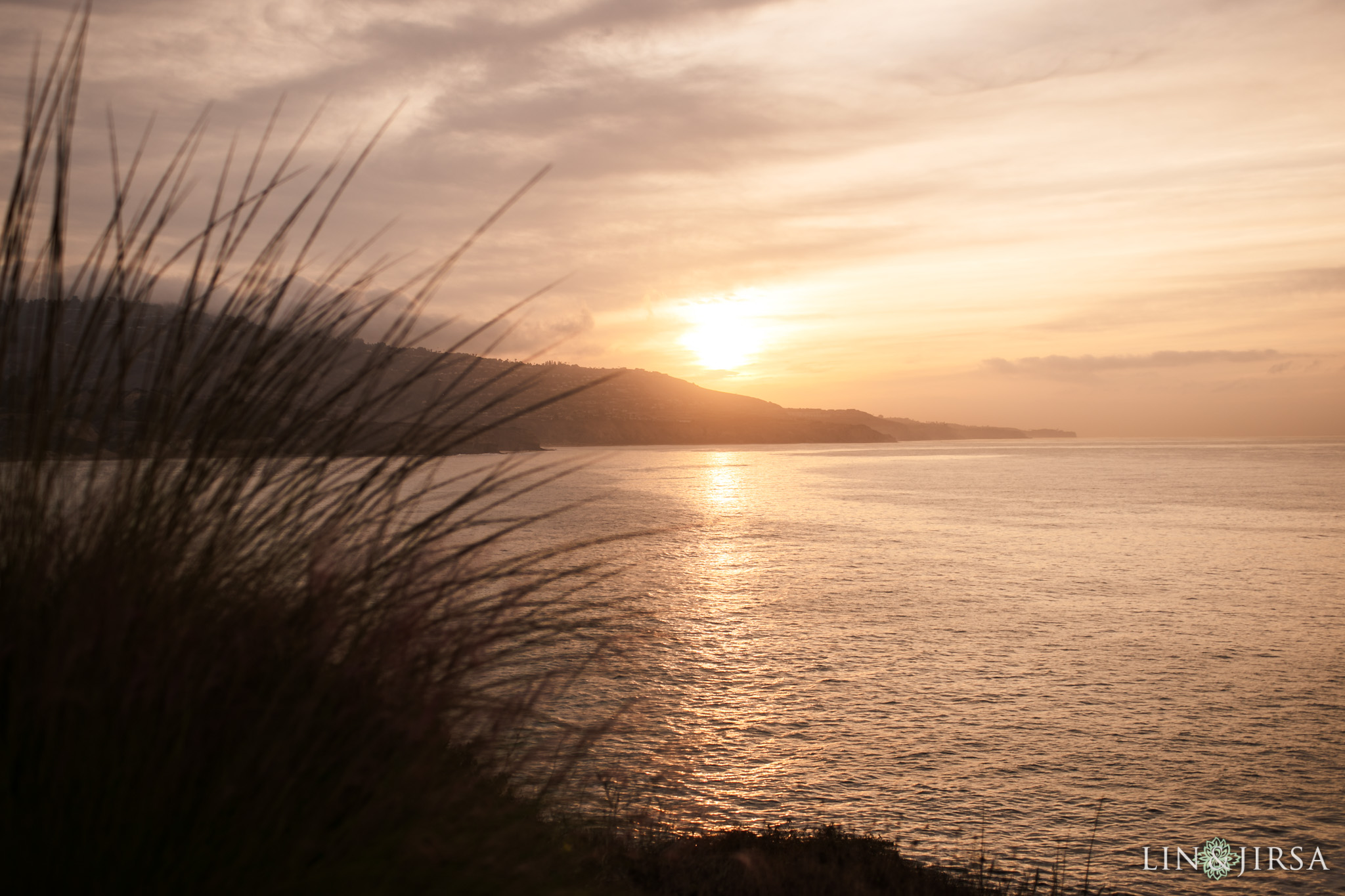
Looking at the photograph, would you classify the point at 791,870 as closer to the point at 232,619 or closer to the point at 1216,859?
the point at 1216,859

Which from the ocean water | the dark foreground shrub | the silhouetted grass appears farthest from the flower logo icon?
the silhouetted grass

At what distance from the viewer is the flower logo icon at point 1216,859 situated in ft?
31.9

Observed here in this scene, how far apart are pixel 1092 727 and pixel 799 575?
586 inches

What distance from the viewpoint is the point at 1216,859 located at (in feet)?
32.2

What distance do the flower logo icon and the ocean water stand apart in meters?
0.13

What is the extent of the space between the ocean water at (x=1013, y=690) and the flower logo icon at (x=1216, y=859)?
0.43 feet

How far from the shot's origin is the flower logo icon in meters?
9.73

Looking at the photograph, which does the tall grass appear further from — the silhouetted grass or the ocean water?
the ocean water

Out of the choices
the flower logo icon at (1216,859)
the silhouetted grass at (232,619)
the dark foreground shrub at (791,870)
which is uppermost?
the silhouetted grass at (232,619)

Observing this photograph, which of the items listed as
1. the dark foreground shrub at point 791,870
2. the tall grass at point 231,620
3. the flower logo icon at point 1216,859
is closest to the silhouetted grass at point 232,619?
the tall grass at point 231,620

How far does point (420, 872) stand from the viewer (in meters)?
1.99

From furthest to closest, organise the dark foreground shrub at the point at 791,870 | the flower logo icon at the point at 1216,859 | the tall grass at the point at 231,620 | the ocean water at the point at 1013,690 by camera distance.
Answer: the ocean water at the point at 1013,690 → the flower logo icon at the point at 1216,859 → the dark foreground shrub at the point at 791,870 → the tall grass at the point at 231,620

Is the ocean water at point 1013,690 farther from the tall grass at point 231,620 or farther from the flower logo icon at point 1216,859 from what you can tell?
the tall grass at point 231,620

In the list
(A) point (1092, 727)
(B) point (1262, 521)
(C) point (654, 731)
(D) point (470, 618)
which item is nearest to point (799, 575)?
(A) point (1092, 727)
